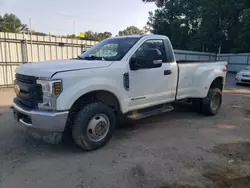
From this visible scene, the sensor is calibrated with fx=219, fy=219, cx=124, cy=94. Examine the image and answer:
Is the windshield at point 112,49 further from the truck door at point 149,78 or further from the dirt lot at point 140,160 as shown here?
the dirt lot at point 140,160

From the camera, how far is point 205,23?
2888cm

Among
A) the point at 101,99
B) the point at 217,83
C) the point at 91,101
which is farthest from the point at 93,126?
the point at 217,83

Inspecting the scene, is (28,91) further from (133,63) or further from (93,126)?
(133,63)

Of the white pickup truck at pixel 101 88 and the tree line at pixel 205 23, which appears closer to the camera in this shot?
the white pickup truck at pixel 101 88

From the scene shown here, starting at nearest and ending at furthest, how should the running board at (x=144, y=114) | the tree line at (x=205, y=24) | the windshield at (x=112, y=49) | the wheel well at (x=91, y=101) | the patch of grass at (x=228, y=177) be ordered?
1. the patch of grass at (x=228, y=177)
2. the wheel well at (x=91, y=101)
3. the windshield at (x=112, y=49)
4. the running board at (x=144, y=114)
5. the tree line at (x=205, y=24)

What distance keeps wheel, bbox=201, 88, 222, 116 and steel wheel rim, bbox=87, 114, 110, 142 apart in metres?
3.28

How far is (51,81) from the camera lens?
321 centimetres

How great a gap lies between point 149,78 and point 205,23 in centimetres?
2791

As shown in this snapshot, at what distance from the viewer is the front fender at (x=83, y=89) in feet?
10.9

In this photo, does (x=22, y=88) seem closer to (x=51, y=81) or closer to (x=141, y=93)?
→ (x=51, y=81)

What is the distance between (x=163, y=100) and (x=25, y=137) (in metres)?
3.02

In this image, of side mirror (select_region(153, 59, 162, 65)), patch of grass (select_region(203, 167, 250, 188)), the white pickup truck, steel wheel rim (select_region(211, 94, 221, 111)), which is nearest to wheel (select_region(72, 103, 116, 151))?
the white pickup truck

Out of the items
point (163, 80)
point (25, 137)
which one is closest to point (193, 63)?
point (163, 80)

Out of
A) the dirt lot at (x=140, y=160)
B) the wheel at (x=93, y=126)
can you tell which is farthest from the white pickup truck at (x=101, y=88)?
the dirt lot at (x=140, y=160)
